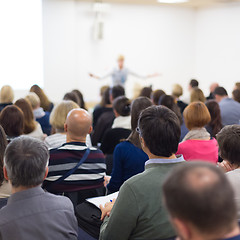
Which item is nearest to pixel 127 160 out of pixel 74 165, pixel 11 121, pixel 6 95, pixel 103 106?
pixel 74 165

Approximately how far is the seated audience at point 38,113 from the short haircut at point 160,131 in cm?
289

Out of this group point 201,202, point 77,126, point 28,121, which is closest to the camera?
point 201,202

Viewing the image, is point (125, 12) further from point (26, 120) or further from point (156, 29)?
point (26, 120)

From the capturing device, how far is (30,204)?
1539 mm

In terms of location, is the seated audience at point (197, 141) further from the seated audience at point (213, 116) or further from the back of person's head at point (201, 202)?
the back of person's head at point (201, 202)

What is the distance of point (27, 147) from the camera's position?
5.26 feet

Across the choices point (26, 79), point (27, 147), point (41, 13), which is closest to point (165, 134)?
point (27, 147)

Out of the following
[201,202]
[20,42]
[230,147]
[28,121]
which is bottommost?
[28,121]

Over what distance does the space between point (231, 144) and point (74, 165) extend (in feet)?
3.46

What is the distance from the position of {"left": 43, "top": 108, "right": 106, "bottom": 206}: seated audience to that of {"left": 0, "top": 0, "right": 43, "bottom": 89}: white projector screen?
→ 21.5ft

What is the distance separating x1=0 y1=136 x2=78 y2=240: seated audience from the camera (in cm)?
150

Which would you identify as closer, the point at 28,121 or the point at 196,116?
the point at 196,116

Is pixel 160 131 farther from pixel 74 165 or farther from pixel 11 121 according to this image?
pixel 11 121

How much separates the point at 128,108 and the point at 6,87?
6.58ft
